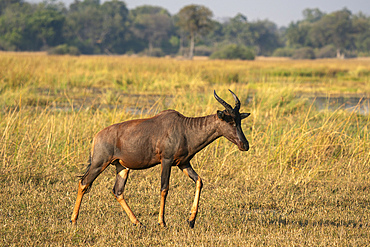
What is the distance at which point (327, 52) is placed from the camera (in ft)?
239

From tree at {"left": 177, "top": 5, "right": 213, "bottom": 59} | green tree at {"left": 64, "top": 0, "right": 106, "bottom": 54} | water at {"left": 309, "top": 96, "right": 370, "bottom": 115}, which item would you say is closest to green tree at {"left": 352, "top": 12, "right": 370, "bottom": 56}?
tree at {"left": 177, "top": 5, "right": 213, "bottom": 59}

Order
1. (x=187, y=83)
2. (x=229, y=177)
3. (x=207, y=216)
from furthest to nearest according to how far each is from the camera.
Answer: (x=187, y=83) < (x=229, y=177) < (x=207, y=216)

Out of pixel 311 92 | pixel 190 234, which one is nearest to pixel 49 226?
pixel 190 234

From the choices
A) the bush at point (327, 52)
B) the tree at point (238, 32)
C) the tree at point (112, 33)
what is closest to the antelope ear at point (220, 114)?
the tree at point (112, 33)

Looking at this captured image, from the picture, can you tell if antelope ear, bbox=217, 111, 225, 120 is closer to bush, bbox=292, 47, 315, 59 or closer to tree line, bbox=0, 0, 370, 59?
tree line, bbox=0, 0, 370, 59

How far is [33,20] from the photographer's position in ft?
190

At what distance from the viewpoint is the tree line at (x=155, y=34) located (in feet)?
185

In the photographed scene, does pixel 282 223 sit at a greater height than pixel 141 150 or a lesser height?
lesser

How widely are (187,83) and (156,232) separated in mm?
13613

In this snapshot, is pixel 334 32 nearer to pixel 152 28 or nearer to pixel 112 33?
pixel 152 28

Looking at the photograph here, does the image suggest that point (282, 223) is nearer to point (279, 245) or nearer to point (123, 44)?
point (279, 245)

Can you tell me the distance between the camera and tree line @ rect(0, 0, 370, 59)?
56.4 meters

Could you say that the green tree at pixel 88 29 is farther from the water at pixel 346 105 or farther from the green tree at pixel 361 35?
the water at pixel 346 105

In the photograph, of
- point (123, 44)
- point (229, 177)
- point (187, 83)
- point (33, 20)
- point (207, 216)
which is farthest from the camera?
point (123, 44)
